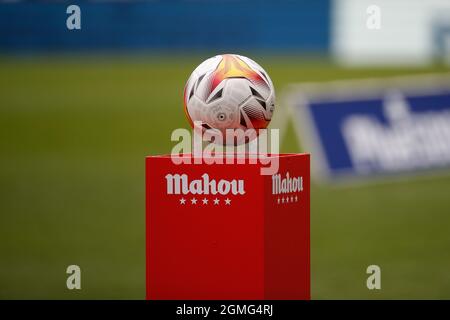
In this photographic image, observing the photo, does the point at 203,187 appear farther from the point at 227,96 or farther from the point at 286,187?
the point at 227,96

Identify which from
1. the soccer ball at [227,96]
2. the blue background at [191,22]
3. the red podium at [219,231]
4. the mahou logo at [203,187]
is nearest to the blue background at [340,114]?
the soccer ball at [227,96]

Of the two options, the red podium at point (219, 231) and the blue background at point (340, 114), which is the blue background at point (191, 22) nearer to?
the blue background at point (340, 114)

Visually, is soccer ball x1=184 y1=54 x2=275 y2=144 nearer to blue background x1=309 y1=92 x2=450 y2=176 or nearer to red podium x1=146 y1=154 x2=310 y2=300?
red podium x1=146 y1=154 x2=310 y2=300

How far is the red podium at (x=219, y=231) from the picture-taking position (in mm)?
6508

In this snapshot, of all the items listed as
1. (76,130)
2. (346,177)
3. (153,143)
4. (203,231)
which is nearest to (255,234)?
(203,231)

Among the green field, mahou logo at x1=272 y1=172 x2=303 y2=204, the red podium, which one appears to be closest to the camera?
the red podium

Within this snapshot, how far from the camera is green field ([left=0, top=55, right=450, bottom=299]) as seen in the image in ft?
33.8

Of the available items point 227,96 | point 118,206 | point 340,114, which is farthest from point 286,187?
point 340,114

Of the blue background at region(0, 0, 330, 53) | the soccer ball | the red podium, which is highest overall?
the blue background at region(0, 0, 330, 53)

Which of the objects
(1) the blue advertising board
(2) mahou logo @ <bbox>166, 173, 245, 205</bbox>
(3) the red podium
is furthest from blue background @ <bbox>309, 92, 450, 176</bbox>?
(2) mahou logo @ <bbox>166, 173, 245, 205</bbox>

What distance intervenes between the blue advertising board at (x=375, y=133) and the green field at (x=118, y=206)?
34 centimetres

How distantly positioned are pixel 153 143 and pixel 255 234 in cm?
1368

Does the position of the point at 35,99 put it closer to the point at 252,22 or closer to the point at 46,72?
the point at 46,72

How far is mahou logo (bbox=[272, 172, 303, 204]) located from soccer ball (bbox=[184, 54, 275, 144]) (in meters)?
0.41
